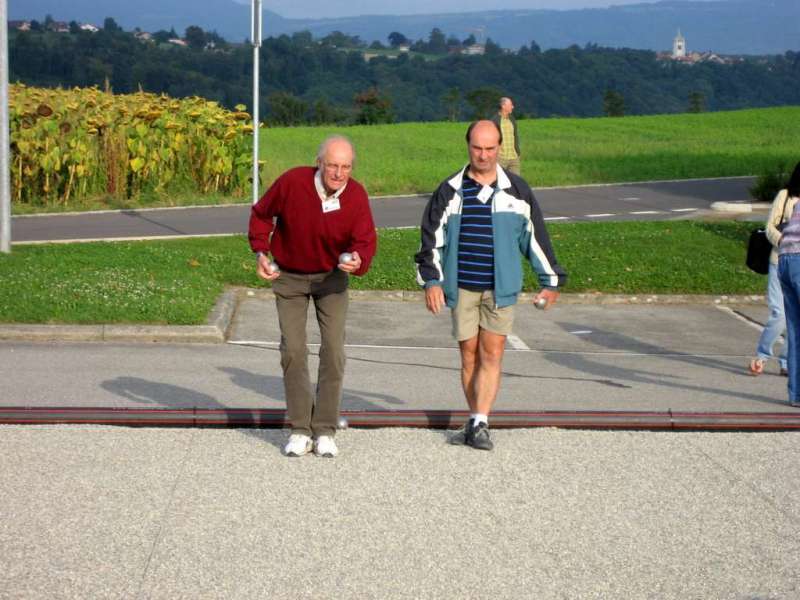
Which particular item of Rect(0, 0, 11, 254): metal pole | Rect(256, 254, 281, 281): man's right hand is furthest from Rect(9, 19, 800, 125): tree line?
Rect(256, 254, 281, 281): man's right hand

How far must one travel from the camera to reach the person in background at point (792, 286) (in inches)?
402

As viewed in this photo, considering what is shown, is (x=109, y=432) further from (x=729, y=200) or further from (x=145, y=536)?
→ (x=729, y=200)

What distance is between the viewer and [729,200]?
2816 centimetres

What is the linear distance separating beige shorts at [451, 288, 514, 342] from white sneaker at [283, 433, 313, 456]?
104cm

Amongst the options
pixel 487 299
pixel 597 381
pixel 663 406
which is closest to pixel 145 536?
pixel 487 299

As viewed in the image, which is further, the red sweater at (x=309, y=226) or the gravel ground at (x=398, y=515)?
the red sweater at (x=309, y=226)

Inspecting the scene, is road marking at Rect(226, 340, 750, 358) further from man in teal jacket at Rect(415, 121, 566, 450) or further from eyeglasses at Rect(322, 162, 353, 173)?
eyeglasses at Rect(322, 162, 353, 173)

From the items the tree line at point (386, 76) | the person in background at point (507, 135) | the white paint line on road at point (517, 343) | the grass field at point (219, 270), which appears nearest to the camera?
the grass field at point (219, 270)

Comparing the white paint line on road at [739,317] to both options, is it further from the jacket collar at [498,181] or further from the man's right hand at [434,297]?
the man's right hand at [434,297]

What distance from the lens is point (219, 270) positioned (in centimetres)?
1664

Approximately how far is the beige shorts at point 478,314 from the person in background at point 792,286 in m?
3.14

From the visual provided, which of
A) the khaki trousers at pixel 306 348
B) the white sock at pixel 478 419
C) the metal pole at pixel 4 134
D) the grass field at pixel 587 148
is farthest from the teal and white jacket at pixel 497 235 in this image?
the grass field at pixel 587 148

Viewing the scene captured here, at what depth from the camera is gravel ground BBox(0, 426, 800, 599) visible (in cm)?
588

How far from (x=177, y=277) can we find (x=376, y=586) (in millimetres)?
10325
